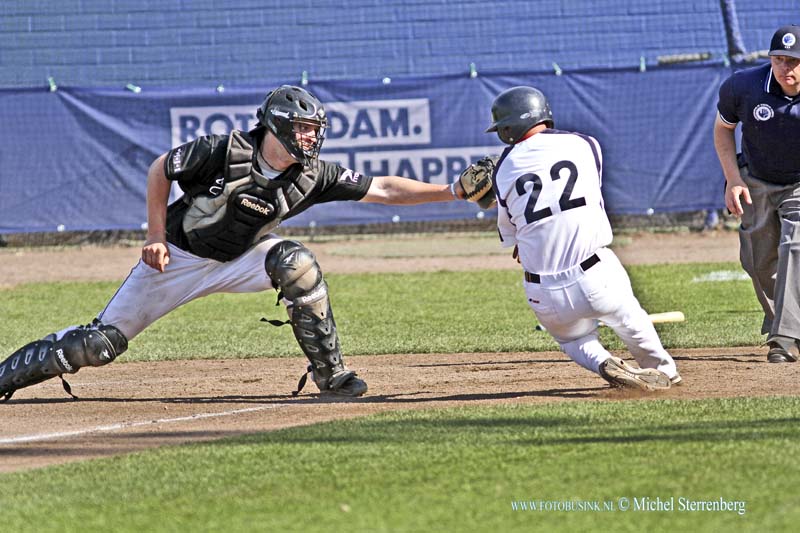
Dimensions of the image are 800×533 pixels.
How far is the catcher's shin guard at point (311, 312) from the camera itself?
23.2 feet

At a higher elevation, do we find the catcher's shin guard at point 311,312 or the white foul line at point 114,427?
the catcher's shin guard at point 311,312

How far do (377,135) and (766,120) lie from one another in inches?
383

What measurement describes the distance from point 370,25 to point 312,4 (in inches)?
41.6

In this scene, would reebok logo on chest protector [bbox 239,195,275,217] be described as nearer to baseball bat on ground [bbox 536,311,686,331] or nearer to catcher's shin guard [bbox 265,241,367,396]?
catcher's shin guard [bbox 265,241,367,396]

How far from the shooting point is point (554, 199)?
21.4 ft

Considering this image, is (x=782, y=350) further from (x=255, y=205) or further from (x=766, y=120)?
(x=255, y=205)

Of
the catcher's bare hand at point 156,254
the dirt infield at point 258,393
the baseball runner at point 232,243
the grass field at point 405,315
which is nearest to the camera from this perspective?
the dirt infield at point 258,393

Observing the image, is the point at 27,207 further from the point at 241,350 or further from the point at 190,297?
the point at 190,297

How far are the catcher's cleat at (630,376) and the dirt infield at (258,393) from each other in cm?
8

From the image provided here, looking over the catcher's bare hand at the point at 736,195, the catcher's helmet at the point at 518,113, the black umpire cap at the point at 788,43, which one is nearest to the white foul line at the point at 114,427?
the catcher's helmet at the point at 518,113

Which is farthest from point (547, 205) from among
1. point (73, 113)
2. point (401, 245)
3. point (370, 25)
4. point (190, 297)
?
point (370, 25)

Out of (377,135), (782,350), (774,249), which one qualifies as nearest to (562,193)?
(782,350)

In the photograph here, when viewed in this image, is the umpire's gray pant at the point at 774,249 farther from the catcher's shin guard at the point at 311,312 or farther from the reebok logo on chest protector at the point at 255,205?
the reebok logo on chest protector at the point at 255,205

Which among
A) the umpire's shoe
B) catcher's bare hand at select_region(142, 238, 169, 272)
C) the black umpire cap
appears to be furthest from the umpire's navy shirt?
catcher's bare hand at select_region(142, 238, 169, 272)
